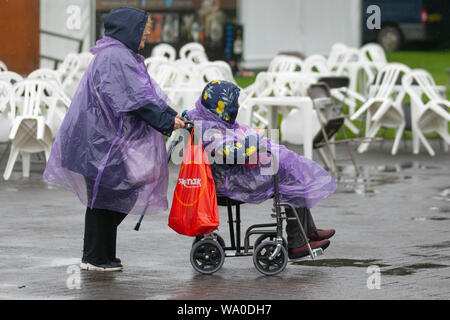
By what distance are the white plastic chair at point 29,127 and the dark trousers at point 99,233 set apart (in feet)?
16.2

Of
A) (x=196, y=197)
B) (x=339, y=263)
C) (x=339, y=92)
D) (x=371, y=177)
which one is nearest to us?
(x=196, y=197)

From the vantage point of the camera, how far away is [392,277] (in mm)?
7234

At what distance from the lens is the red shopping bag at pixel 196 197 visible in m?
7.19

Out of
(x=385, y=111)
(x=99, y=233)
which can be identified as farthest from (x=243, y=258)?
(x=385, y=111)

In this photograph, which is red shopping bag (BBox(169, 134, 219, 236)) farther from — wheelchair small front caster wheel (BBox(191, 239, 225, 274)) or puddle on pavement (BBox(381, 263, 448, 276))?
puddle on pavement (BBox(381, 263, 448, 276))

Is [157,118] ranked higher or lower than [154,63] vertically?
higher

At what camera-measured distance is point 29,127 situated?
40.9ft

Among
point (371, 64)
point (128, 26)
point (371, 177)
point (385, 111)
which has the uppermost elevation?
point (128, 26)

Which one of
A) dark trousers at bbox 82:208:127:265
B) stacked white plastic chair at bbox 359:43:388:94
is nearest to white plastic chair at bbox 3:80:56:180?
dark trousers at bbox 82:208:127:265

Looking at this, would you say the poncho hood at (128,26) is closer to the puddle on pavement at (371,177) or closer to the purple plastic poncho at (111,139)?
the purple plastic poncho at (111,139)

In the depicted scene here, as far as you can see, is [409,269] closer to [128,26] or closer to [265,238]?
[265,238]

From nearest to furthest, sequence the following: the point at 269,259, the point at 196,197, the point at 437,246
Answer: the point at 196,197
the point at 269,259
the point at 437,246

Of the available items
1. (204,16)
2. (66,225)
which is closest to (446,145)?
(66,225)

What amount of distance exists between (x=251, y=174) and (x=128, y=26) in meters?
1.28
